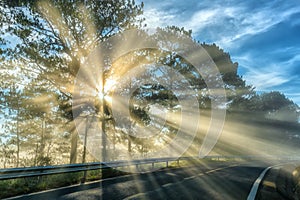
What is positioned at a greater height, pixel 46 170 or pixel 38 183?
Result: pixel 46 170

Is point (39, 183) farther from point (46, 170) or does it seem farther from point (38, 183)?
point (46, 170)

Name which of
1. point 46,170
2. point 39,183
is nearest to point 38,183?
point 39,183

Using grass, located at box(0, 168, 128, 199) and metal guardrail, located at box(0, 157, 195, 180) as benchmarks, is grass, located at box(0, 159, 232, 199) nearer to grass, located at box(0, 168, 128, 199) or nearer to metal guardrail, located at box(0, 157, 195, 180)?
grass, located at box(0, 168, 128, 199)

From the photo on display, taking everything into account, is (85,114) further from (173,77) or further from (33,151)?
(33,151)

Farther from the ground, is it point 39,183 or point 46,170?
point 46,170

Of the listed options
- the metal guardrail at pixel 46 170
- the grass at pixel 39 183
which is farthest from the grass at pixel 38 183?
the metal guardrail at pixel 46 170

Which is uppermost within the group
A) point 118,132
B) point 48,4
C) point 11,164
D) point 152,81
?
point 48,4

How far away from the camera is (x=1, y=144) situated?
2617cm

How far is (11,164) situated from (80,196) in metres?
24.4

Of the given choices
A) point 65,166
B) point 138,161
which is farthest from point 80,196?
point 138,161

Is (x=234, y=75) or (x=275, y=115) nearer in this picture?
(x=234, y=75)

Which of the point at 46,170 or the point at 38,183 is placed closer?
the point at 38,183

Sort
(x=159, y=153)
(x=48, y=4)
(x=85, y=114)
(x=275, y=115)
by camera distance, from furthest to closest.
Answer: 1. (x=275, y=115)
2. (x=159, y=153)
3. (x=85, y=114)
4. (x=48, y=4)

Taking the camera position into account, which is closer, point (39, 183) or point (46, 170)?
point (39, 183)
